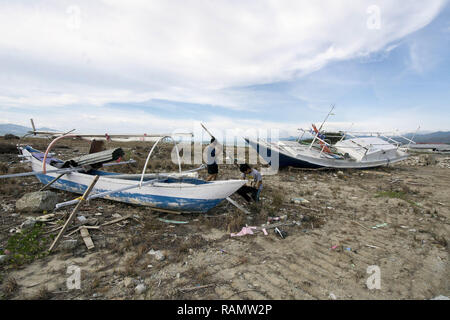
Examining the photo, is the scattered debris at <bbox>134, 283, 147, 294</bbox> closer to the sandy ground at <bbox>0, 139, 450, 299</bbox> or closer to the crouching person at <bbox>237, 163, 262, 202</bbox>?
the sandy ground at <bbox>0, 139, 450, 299</bbox>

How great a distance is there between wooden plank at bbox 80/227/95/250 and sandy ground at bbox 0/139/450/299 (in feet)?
0.31

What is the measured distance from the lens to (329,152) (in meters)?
13.5

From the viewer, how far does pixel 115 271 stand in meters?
3.39

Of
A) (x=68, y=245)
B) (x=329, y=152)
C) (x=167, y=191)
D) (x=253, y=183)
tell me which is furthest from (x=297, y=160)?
(x=68, y=245)

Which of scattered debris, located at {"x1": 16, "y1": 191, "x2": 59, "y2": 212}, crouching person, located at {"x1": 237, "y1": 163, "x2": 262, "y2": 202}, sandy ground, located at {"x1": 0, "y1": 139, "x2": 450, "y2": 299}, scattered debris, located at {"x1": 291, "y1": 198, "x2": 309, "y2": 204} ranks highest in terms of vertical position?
crouching person, located at {"x1": 237, "y1": 163, "x2": 262, "y2": 202}

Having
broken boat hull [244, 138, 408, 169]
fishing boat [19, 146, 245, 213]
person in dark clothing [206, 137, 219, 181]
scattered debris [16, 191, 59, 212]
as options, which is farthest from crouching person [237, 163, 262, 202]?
broken boat hull [244, 138, 408, 169]

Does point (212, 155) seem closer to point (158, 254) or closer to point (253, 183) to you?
point (253, 183)

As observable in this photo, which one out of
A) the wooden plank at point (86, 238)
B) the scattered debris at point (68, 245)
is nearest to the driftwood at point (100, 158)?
the wooden plank at point (86, 238)

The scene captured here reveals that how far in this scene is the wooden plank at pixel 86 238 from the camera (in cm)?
401

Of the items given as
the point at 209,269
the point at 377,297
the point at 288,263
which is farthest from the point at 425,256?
the point at 209,269

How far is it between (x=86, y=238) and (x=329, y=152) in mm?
13838

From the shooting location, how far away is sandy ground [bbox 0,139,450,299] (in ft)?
10.0
